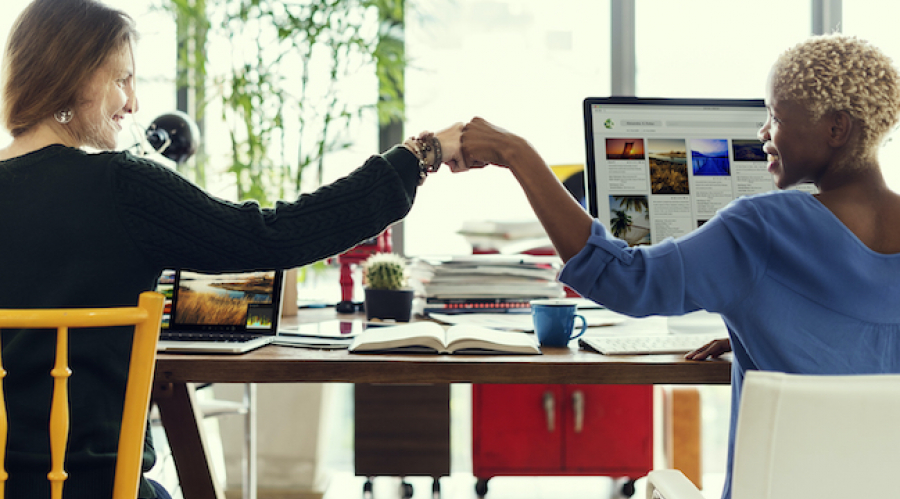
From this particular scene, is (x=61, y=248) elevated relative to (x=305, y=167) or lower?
lower

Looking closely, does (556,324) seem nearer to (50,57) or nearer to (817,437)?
(817,437)

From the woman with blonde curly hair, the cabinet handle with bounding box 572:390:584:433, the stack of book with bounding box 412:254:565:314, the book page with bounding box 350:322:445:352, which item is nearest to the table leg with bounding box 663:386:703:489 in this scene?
the cabinet handle with bounding box 572:390:584:433

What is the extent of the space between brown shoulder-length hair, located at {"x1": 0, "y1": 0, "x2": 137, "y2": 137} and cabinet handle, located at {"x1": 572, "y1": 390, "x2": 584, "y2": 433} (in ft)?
6.05

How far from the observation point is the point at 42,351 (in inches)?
34.6

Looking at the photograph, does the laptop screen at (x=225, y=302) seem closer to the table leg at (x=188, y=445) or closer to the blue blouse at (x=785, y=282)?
the table leg at (x=188, y=445)

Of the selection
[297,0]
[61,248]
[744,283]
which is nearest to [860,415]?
[744,283]

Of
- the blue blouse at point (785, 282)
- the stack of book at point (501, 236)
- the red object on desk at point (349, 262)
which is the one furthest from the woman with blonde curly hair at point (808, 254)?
the stack of book at point (501, 236)

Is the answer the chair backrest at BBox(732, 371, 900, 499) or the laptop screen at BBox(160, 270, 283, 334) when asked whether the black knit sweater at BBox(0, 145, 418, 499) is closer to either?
the laptop screen at BBox(160, 270, 283, 334)

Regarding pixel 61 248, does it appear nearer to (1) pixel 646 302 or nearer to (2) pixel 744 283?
(1) pixel 646 302

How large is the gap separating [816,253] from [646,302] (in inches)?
8.1

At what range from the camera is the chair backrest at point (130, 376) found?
75 cm

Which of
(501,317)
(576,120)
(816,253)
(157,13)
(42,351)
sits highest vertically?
(157,13)

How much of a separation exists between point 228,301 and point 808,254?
1.09 meters

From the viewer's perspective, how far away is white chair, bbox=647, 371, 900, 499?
0.60 metres
